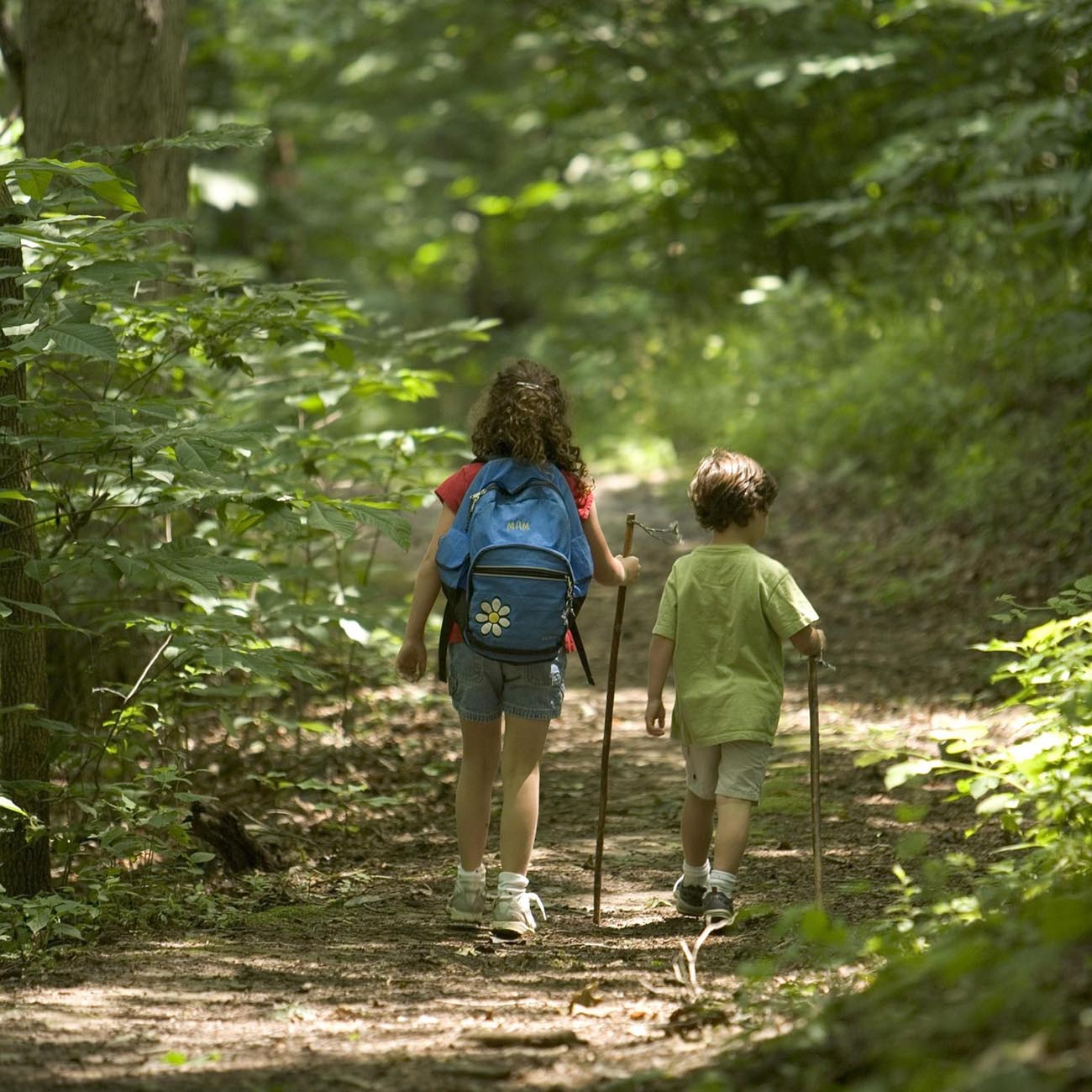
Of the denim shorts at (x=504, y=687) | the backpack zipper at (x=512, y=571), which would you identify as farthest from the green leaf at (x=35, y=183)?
the denim shorts at (x=504, y=687)

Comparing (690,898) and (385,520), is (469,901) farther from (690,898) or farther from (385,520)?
(385,520)

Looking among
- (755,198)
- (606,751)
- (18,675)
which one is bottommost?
(606,751)

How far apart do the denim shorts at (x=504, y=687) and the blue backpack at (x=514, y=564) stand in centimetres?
8

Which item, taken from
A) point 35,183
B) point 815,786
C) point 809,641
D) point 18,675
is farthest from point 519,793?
point 35,183

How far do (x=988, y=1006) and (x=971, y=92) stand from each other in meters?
9.40

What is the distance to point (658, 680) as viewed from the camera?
4.57 m

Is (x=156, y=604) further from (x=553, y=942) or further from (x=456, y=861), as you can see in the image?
(x=553, y=942)

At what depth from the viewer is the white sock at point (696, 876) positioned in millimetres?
4730

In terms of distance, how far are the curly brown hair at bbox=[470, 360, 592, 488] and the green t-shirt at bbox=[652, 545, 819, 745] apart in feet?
1.75

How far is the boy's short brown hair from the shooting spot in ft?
15.3

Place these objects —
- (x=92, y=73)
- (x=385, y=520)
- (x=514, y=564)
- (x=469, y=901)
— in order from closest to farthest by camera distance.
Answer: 1. (x=514, y=564)
2. (x=469, y=901)
3. (x=385, y=520)
4. (x=92, y=73)

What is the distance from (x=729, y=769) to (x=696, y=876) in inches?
16.5

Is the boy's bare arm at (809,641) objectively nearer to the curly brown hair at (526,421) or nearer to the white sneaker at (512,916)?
the curly brown hair at (526,421)

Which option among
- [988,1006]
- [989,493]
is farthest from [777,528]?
[988,1006]
